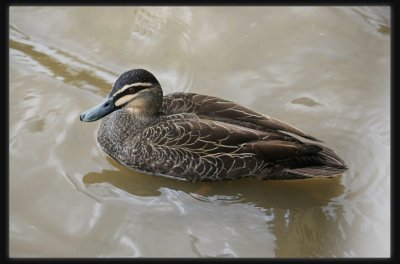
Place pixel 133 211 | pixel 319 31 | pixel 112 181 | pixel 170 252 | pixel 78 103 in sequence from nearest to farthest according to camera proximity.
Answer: pixel 170 252
pixel 133 211
pixel 112 181
pixel 78 103
pixel 319 31

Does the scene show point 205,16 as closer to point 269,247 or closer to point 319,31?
point 319,31

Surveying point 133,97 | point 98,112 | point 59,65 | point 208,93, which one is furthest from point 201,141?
point 59,65

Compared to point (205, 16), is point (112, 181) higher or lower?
lower

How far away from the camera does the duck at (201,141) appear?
5.72 metres

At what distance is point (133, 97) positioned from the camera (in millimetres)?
6000

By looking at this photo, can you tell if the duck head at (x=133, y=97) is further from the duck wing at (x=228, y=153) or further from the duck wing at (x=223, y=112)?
the duck wing at (x=228, y=153)

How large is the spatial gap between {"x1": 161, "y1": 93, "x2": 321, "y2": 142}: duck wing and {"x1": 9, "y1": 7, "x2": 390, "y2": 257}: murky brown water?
588 millimetres

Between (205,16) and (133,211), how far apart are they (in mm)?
3707

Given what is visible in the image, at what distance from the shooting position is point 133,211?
5.58 metres

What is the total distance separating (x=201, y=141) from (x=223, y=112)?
483 millimetres

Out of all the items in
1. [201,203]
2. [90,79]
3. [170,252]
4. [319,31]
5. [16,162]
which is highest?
[319,31]

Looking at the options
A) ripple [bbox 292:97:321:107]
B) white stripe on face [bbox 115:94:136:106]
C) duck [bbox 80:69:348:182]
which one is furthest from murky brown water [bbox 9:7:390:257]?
white stripe on face [bbox 115:94:136:106]

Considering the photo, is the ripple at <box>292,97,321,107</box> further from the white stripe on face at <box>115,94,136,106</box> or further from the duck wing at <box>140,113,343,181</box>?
the white stripe on face at <box>115,94,136,106</box>

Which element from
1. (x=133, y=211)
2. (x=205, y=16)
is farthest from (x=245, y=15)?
(x=133, y=211)
